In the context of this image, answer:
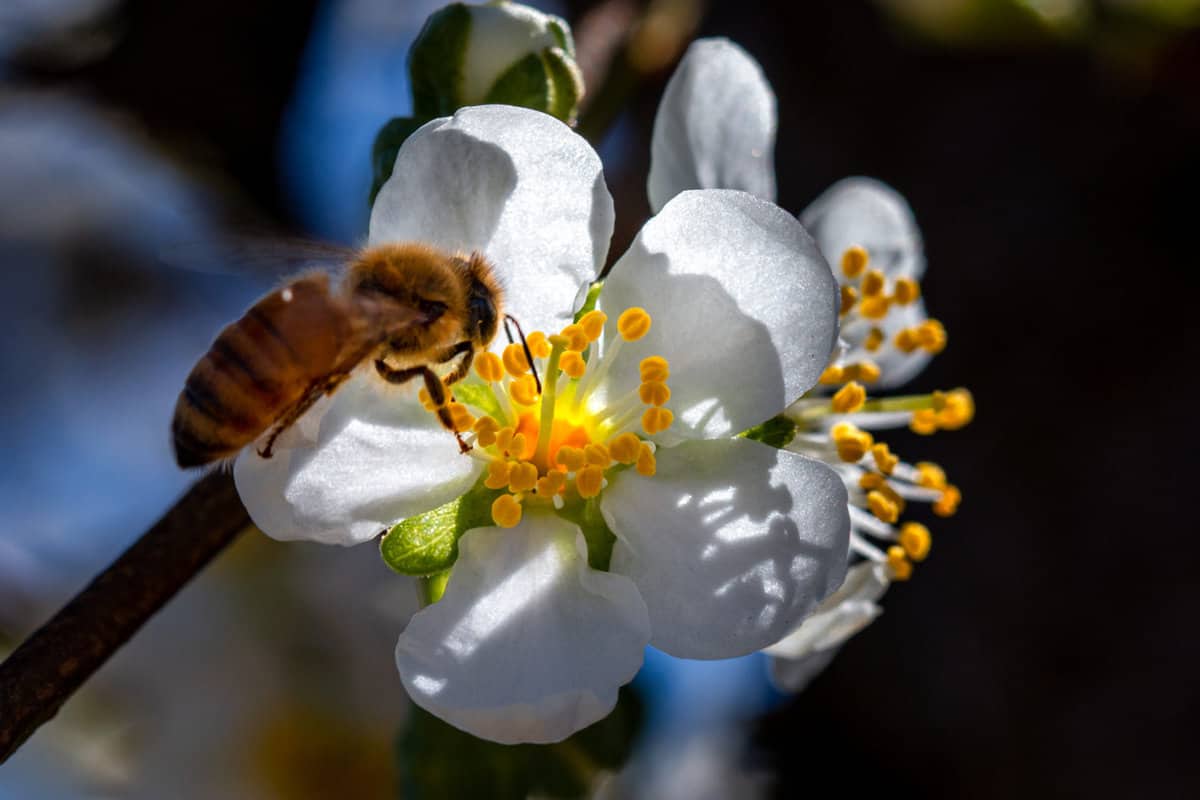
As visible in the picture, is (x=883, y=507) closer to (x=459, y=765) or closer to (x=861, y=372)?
(x=861, y=372)

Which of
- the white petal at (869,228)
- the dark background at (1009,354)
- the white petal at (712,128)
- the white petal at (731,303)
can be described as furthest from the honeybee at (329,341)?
the dark background at (1009,354)

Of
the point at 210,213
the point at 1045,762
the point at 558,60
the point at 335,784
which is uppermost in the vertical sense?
the point at 558,60

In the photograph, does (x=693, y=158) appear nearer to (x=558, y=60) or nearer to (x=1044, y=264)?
(x=558, y=60)

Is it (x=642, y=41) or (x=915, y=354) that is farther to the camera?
(x=642, y=41)

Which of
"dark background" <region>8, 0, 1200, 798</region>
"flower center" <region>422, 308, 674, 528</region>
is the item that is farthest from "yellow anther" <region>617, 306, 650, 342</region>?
"dark background" <region>8, 0, 1200, 798</region>

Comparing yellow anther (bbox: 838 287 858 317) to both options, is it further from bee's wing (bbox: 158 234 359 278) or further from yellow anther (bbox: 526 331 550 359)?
bee's wing (bbox: 158 234 359 278)

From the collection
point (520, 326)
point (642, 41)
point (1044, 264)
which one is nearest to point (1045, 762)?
point (1044, 264)
